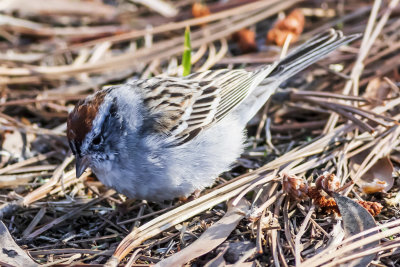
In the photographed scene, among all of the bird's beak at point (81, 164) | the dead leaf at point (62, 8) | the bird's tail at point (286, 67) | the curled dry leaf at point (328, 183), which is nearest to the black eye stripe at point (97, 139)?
the bird's beak at point (81, 164)

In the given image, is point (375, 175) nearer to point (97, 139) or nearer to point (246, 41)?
point (97, 139)

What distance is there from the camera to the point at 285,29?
18.8 feet

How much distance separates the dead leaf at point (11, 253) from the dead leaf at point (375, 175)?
7.73 feet

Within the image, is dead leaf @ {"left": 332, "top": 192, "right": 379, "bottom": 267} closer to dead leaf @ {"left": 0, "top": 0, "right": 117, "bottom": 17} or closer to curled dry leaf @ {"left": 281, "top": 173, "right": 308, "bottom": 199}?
curled dry leaf @ {"left": 281, "top": 173, "right": 308, "bottom": 199}

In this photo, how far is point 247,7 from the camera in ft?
20.5

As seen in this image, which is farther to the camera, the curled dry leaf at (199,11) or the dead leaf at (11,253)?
the curled dry leaf at (199,11)

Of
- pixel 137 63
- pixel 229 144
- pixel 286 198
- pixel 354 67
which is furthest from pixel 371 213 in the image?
pixel 137 63

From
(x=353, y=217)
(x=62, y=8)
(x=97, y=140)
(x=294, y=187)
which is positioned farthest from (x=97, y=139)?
(x=62, y=8)

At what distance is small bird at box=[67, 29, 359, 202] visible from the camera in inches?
147

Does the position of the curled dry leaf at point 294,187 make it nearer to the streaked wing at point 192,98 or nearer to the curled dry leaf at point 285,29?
the streaked wing at point 192,98

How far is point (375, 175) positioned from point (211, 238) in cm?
146

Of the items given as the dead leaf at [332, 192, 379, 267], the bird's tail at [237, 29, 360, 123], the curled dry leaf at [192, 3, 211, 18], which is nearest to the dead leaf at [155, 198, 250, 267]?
the dead leaf at [332, 192, 379, 267]

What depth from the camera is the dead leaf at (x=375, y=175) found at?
368cm

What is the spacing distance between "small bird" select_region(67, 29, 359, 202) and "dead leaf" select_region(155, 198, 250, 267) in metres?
0.50
